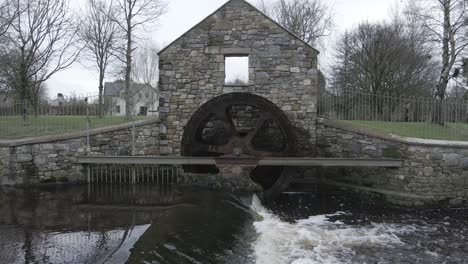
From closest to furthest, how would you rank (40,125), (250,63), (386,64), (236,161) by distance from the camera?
(236,161) → (250,63) → (40,125) → (386,64)

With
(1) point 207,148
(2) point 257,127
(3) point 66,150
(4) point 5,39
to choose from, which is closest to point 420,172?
(2) point 257,127

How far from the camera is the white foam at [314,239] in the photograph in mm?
5387

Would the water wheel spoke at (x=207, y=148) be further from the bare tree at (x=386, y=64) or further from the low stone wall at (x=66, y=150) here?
the bare tree at (x=386, y=64)

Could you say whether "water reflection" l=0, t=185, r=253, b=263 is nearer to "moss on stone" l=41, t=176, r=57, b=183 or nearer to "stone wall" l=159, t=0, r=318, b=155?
"moss on stone" l=41, t=176, r=57, b=183

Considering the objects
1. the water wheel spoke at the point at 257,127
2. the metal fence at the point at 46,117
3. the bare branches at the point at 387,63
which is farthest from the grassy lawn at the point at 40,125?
the bare branches at the point at 387,63

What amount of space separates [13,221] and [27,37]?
10429mm

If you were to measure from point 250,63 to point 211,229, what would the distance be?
5509 millimetres

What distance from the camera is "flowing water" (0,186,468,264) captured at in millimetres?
5004

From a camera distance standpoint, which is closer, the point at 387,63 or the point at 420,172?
the point at 420,172

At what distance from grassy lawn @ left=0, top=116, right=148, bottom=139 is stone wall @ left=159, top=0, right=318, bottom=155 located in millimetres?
2464

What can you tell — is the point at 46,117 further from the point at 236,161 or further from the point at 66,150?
the point at 236,161

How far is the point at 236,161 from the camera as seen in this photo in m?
9.39

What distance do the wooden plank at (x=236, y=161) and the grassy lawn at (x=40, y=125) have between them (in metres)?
1.64

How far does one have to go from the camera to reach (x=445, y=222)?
728 cm
